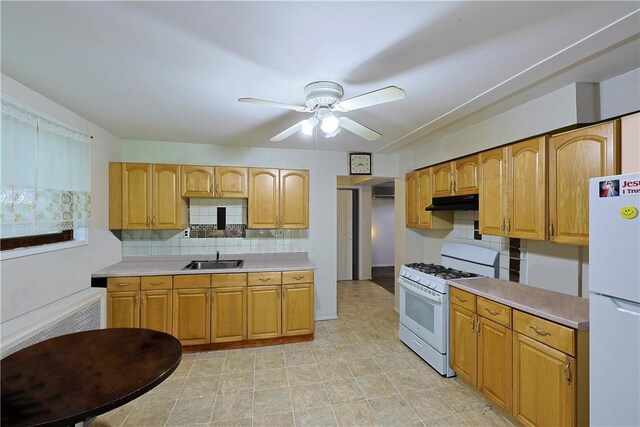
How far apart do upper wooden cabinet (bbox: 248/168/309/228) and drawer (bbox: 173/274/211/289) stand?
2.66 feet

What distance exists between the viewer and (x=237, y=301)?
3098mm

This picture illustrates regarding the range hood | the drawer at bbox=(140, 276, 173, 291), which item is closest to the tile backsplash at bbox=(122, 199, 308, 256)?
the drawer at bbox=(140, 276, 173, 291)

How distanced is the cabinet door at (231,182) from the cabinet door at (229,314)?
113 centimetres

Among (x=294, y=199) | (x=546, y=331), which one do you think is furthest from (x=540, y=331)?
(x=294, y=199)

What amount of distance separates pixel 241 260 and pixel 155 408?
174 cm

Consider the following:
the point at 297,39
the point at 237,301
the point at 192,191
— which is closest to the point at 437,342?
the point at 237,301

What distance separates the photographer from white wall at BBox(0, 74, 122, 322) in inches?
75.0

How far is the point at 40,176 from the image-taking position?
210 cm

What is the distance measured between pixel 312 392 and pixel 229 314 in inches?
49.5

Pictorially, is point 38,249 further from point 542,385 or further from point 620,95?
point 620,95

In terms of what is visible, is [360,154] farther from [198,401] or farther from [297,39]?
[198,401]

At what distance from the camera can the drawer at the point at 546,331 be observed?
1.58 meters

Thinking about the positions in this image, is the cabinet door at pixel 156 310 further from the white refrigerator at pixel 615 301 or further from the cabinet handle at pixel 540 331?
the white refrigerator at pixel 615 301

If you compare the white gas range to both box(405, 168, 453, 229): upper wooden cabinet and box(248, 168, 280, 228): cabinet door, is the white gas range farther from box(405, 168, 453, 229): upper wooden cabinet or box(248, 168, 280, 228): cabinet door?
box(248, 168, 280, 228): cabinet door
